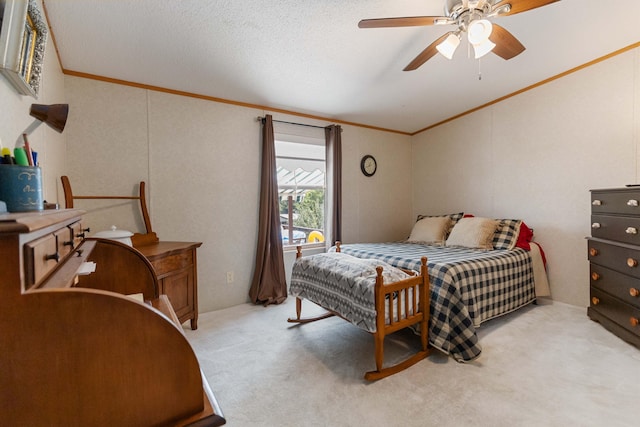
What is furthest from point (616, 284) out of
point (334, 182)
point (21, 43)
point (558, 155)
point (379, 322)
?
point (21, 43)

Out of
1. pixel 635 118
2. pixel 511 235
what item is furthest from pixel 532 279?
pixel 635 118

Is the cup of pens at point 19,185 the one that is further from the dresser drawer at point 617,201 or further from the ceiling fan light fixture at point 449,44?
the dresser drawer at point 617,201

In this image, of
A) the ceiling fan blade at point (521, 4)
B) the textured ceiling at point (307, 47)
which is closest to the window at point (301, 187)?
the textured ceiling at point (307, 47)

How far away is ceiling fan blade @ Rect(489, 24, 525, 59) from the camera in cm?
162

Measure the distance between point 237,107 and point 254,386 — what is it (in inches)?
109

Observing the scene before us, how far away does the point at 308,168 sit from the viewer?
376cm

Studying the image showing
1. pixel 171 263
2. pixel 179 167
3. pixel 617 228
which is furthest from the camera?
pixel 179 167

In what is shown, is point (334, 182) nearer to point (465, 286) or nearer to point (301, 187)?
point (301, 187)

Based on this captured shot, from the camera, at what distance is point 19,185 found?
0.65 meters

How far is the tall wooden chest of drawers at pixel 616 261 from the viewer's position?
2.01 metres

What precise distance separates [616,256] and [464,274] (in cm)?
117

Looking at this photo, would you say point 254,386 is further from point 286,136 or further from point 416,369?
point 286,136

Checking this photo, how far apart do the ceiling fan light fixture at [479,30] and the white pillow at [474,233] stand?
6.63ft

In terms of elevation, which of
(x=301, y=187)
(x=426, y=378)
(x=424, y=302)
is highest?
(x=301, y=187)
